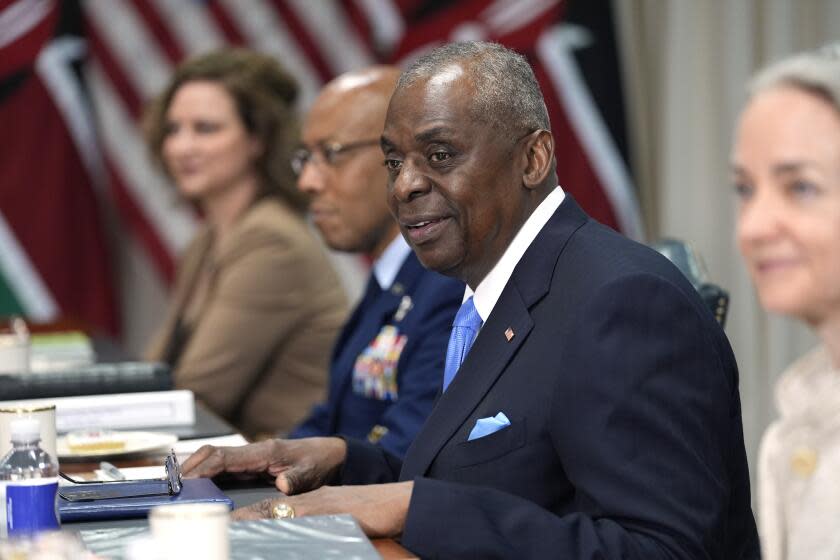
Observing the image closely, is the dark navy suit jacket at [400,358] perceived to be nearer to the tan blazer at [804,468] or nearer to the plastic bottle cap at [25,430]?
the plastic bottle cap at [25,430]

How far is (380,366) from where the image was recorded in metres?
2.69

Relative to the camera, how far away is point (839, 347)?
120 cm

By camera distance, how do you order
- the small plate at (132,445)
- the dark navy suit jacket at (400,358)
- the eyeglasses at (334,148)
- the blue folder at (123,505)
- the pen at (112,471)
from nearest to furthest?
the blue folder at (123,505)
the pen at (112,471)
the small plate at (132,445)
the dark navy suit jacket at (400,358)
the eyeglasses at (334,148)

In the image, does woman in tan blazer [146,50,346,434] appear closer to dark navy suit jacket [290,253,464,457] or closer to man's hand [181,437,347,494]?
dark navy suit jacket [290,253,464,457]

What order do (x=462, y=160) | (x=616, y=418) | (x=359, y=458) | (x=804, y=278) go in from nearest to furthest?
(x=804, y=278)
(x=616, y=418)
(x=462, y=160)
(x=359, y=458)

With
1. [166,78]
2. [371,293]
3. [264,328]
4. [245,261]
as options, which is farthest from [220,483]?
[166,78]

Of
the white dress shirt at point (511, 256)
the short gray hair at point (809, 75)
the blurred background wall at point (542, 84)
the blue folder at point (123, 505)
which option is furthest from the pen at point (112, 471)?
the blurred background wall at point (542, 84)

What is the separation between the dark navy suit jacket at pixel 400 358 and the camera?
2461 millimetres

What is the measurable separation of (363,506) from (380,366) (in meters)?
1.07

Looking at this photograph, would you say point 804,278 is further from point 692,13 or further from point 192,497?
point 692,13

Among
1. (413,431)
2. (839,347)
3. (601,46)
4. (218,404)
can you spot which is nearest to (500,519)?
(839,347)

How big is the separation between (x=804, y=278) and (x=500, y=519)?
0.58 m

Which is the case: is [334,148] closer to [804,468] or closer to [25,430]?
[25,430]

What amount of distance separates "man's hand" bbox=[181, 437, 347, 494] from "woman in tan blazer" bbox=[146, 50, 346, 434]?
5.27 ft
